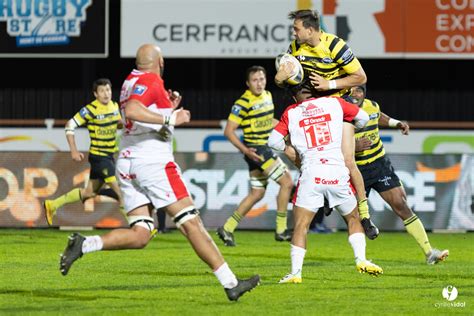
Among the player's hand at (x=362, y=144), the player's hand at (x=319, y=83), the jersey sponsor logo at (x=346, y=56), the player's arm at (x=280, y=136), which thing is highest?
the jersey sponsor logo at (x=346, y=56)

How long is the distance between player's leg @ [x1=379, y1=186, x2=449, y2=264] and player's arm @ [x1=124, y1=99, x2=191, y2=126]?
4.31 metres

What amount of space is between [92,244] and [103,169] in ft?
26.6

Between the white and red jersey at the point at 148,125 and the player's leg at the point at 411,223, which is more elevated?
the white and red jersey at the point at 148,125

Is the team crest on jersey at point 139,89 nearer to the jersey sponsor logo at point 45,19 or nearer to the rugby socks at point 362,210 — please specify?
the rugby socks at point 362,210

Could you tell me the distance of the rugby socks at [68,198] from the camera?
18172mm

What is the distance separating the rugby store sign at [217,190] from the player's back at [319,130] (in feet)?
26.4

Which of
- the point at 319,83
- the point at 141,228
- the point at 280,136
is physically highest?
the point at 319,83

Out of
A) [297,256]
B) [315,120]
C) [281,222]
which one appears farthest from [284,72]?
[281,222]

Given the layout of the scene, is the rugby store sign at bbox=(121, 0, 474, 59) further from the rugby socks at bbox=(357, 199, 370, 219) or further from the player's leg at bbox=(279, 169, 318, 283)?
the player's leg at bbox=(279, 169, 318, 283)

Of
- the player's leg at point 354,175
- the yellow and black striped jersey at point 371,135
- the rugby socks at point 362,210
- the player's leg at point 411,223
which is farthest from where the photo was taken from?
the yellow and black striped jersey at point 371,135

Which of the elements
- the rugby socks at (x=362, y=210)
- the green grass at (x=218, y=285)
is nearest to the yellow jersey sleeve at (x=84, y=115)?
the green grass at (x=218, y=285)

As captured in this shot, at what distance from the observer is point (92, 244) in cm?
993

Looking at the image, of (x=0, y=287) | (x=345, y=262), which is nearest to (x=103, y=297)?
(x=0, y=287)

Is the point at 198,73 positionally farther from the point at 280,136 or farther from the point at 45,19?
the point at 280,136
